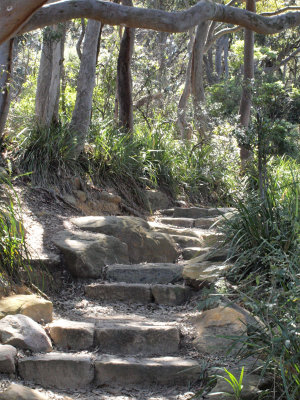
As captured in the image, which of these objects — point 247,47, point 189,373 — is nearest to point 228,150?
point 247,47

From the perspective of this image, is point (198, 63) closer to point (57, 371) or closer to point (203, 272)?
point (203, 272)

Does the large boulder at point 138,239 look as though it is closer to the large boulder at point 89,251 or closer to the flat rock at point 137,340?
the large boulder at point 89,251

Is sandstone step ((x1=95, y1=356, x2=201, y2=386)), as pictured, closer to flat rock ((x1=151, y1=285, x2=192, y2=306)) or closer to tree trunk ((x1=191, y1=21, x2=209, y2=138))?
flat rock ((x1=151, y1=285, x2=192, y2=306))

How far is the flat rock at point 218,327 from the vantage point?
4.36m

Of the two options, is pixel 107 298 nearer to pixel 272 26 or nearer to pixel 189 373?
pixel 189 373

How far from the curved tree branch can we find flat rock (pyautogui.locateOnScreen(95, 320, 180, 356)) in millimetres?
2517

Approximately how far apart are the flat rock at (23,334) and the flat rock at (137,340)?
1.46ft

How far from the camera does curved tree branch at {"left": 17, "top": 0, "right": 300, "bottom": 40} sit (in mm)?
4844

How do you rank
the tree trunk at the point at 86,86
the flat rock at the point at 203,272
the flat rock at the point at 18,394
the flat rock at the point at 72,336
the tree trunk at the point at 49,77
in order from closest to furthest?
the flat rock at the point at 18,394 → the flat rock at the point at 72,336 → the flat rock at the point at 203,272 → the tree trunk at the point at 49,77 → the tree trunk at the point at 86,86

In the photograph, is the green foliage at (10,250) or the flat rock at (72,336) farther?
the green foliage at (10,250)

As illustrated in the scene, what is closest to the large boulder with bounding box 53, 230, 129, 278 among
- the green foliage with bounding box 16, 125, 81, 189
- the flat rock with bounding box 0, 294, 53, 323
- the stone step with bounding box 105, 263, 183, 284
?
the stone step with bounding box 105, 263, 183, 284

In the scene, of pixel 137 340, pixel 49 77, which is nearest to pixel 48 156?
pixel 49 77

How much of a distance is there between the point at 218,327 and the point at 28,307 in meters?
1.55

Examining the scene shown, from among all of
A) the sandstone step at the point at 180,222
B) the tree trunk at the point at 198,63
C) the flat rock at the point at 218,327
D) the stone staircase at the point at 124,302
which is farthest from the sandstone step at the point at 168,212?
the flat rock at the point at 218,327
